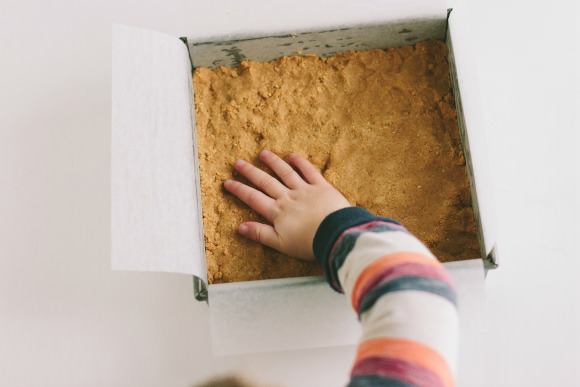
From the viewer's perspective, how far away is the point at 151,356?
2.72ft

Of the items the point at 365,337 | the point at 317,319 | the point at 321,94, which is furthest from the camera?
the point at 321,94

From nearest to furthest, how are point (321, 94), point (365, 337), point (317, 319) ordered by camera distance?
point (365, 337) → point (317, 319) → point (321, 94)

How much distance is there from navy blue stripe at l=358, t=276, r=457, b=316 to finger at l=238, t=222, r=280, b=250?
188mm

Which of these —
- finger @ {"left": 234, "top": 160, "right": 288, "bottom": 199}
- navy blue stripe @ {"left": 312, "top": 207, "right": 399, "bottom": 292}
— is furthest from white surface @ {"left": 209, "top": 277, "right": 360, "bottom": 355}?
finger @ {"left": 234, "top": 160, "right": 288, "bottom": 199}

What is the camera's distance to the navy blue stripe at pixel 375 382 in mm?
577

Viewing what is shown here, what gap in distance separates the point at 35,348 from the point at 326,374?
35 centimetres

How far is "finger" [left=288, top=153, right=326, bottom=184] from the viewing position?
81 centimetres

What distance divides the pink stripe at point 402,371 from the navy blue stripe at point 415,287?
6cm

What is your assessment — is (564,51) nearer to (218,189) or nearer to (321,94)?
(321,94)

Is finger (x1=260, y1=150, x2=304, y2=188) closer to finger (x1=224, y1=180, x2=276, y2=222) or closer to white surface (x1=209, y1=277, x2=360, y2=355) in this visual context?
finger (x1=224, y1=180, x2=276, y2=222)

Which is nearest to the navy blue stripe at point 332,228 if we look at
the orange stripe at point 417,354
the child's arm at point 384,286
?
the child's arm at point 384,286

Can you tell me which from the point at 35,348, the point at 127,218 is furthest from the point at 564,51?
the point at 35,348

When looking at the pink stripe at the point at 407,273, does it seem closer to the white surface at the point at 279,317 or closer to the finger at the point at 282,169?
the white surface at the point at 279,317

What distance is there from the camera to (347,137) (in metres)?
0.84
